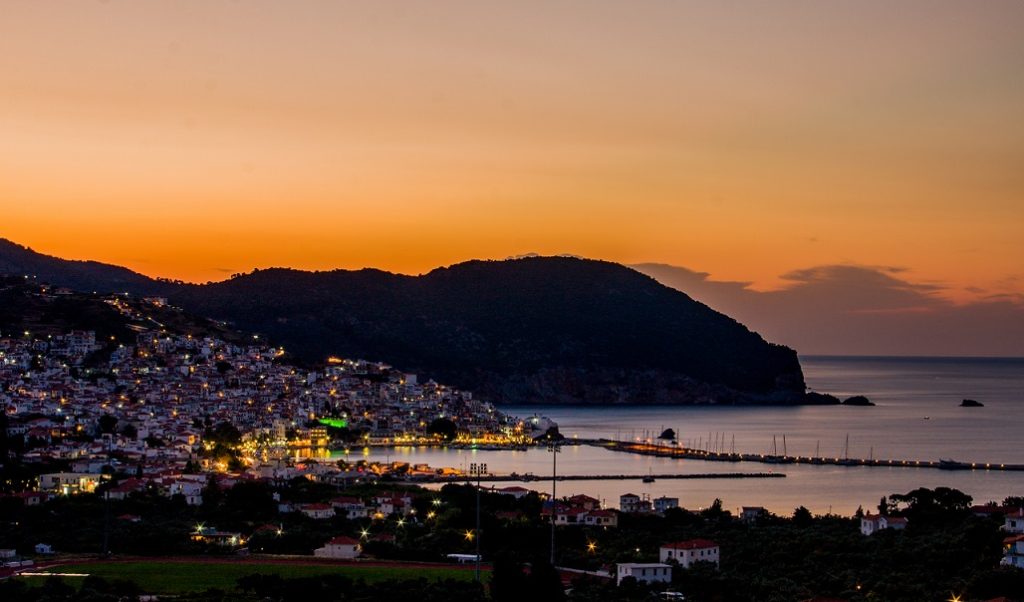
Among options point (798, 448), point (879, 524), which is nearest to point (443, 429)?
point (798, 448)

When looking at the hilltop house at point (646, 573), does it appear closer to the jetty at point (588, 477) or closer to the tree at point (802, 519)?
the tree at point (802, 519)

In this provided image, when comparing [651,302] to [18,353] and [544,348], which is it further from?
[18,353]

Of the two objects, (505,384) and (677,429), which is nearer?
(677,429)

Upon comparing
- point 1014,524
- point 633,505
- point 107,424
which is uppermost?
point 107,424

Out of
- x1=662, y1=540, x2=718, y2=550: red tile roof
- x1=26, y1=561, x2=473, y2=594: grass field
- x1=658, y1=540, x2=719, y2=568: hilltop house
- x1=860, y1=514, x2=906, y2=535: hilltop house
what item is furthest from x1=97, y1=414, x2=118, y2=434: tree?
x1=658, y1=540, x2=719, y2=568: hilltop house

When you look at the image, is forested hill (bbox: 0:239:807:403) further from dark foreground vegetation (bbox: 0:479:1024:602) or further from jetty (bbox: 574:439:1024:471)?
dark foreground vegetation (bbox: 0:479:1024:602)

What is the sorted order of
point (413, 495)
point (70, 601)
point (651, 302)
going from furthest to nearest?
point (651, 302)
point (413, 495)
point (70, 601)

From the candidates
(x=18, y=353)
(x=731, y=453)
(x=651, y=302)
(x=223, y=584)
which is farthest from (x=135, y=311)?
(x=651, y=302)

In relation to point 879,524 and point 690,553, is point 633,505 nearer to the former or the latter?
point 879,524
